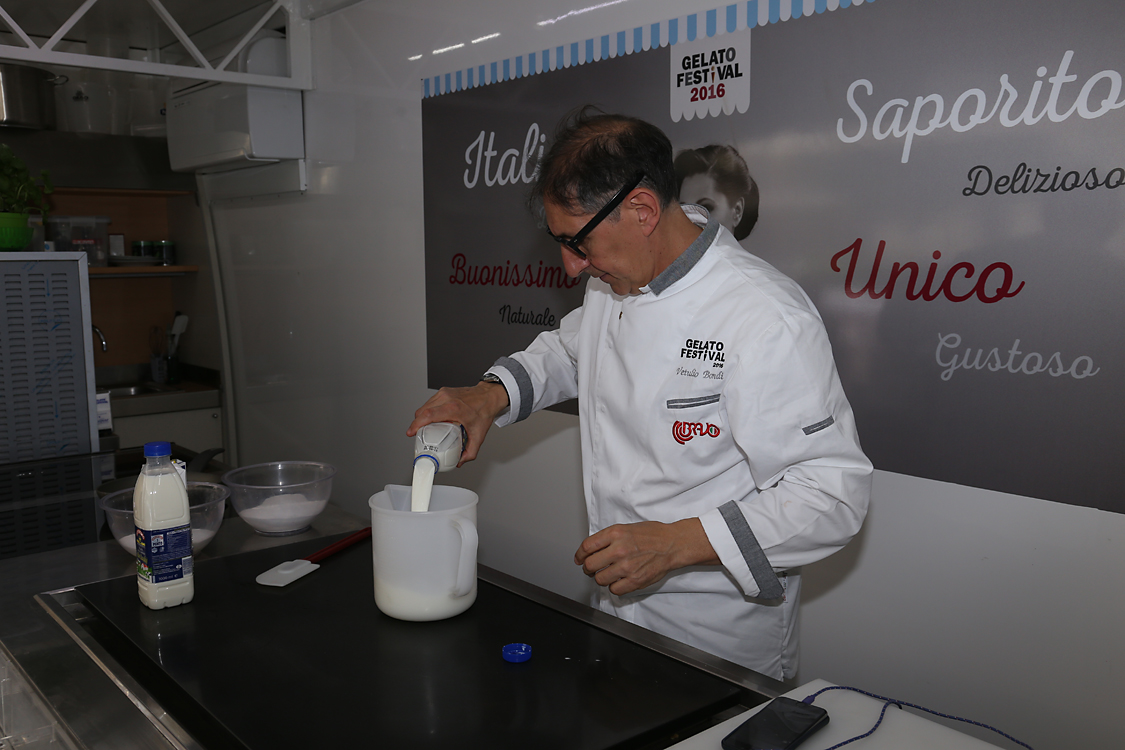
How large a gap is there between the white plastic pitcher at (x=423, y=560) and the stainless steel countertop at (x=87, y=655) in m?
0.14

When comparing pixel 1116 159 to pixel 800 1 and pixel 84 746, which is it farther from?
pixel 84 746

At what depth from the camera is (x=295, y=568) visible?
114 centimetres

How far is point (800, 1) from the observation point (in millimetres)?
1573

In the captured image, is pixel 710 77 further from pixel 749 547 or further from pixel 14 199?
pixel 14 199

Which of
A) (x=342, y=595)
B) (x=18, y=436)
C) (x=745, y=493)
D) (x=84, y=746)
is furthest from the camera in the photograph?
(x=18, y=436)

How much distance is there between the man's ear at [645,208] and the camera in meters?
1.14

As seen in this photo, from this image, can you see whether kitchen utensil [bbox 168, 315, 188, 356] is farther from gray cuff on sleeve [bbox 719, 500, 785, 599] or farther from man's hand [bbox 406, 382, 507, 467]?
gray cuff on sleeve [bbox 719, 500, 785, 599]

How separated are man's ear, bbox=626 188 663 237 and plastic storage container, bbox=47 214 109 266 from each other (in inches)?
116

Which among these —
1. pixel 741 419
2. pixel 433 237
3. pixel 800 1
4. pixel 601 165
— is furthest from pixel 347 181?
pixel 741 419

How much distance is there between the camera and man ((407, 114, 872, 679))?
3.43 feet

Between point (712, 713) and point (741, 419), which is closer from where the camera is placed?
point (712, 713)

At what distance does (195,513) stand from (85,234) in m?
2.86

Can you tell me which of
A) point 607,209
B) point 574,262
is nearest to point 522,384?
point 574,262

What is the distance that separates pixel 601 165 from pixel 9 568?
1020mm
